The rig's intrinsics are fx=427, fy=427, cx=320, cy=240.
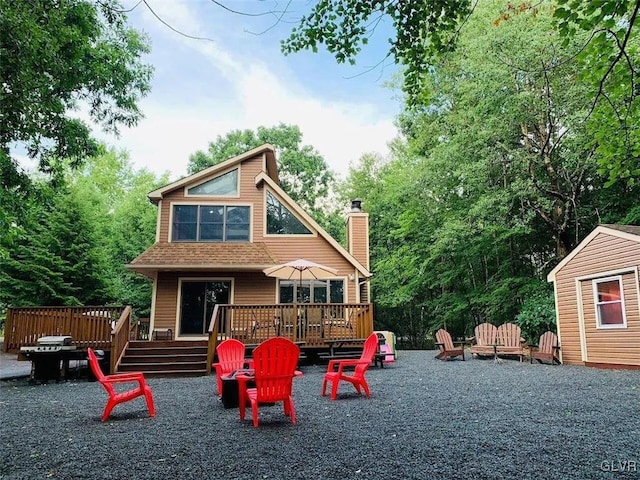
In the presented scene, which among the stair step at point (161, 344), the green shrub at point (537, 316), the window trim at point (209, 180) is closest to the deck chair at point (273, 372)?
the stair step at point (161, 344)

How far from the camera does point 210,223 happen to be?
1284cm

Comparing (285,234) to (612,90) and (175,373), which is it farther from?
(612,90)

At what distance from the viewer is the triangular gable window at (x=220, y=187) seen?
42.7 feet

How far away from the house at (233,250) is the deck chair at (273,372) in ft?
21.5

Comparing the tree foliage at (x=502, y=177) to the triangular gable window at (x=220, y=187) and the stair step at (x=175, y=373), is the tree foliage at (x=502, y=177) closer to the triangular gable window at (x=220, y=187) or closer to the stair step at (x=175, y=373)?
the triangular gable window at (x=220, y=187)

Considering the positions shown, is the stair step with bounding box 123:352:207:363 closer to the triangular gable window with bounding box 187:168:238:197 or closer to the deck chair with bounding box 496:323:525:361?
the triangular gable window with bounding box 187:168:238:197

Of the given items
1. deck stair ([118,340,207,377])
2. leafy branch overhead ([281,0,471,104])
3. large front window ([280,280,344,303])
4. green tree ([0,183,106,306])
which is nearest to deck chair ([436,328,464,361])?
large front window ([280,280,344,303])

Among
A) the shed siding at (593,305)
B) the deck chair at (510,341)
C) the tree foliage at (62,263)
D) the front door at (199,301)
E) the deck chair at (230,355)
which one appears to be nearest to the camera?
the deck chair at (230,355)

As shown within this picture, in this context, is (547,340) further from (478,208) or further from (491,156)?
(491,156)

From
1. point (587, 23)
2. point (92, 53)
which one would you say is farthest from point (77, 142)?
point (587, 23)

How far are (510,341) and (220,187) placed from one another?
9.38 m

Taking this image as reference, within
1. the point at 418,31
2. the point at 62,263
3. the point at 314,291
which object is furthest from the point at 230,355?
the point at 62,263

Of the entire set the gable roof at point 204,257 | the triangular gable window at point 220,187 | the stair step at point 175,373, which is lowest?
the stair step at point 175,373

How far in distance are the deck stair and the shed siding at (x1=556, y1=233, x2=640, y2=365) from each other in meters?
8.55
